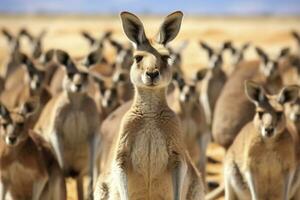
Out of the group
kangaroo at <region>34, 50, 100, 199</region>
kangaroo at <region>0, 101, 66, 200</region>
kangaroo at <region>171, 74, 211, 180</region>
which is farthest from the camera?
kangaroo at <region>171, 74, 211, 180</region>

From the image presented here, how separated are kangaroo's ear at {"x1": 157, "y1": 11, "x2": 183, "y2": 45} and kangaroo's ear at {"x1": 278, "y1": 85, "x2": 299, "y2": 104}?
5.46 feet

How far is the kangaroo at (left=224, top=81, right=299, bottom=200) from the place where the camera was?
20.0 ft

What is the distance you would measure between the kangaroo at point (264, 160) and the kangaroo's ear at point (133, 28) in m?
1.55

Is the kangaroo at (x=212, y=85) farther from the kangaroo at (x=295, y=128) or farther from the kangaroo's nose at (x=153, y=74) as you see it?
the kangaroo's nose at (x=153, y=74)

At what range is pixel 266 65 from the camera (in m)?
11.0

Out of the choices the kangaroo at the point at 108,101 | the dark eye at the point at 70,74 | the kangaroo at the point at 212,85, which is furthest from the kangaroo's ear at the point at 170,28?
the kangaroo at the point at 212,85

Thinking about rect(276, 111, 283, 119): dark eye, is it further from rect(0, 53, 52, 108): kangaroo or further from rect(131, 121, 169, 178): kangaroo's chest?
rect(0, 53, 52, 108): kangaroo

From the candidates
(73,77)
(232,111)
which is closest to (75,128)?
(73,77)

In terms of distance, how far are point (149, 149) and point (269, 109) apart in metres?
1.71

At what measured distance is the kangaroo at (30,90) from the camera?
938 cm

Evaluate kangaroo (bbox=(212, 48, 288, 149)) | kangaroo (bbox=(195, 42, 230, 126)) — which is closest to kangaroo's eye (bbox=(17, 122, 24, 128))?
kangaroo (bbox=(212, 48, 288, 149))

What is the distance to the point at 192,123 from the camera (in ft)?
27.5

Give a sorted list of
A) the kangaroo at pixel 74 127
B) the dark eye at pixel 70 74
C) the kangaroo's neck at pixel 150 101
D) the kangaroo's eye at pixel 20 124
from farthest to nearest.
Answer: the dark eye at pixel 70 74
the kangaroo at pixel 74 127
the kangaroo's eye at pixel 20 124
the kangaroo's neck at pixel 150 101

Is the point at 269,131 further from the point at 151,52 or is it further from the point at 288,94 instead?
the point at 151,52
